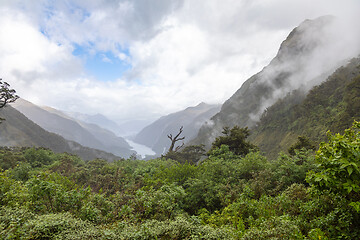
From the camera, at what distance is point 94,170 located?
16188 mm

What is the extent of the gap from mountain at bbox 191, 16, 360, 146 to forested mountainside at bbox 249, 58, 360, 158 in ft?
16.3

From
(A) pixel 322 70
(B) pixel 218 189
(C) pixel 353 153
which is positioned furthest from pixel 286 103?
(C) pixel 353 153

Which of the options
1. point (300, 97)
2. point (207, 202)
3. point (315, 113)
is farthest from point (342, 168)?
point (300, 97)

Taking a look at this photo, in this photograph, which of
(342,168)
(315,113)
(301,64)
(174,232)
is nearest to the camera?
(342,168)

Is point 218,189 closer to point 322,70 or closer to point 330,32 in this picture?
point 322,70

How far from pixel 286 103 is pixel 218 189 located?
57.4 meters

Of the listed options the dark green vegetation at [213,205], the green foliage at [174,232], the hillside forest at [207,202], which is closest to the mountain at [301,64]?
the hillside forest at [207,202]

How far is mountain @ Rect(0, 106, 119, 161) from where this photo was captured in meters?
86.6

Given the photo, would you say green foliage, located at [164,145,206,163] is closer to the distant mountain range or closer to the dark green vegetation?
the dark green vegetation

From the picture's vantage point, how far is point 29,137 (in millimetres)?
92625

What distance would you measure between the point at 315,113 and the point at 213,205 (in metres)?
42.6

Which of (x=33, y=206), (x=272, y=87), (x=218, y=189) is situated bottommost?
(x=218, y=189)

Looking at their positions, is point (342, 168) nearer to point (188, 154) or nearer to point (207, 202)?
point (207, 202)


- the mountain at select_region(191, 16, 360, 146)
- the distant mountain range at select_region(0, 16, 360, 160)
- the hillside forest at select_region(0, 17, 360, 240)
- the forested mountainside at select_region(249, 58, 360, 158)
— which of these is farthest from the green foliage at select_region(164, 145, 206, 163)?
the mountain at select_region(191, 16, 360, 146)
